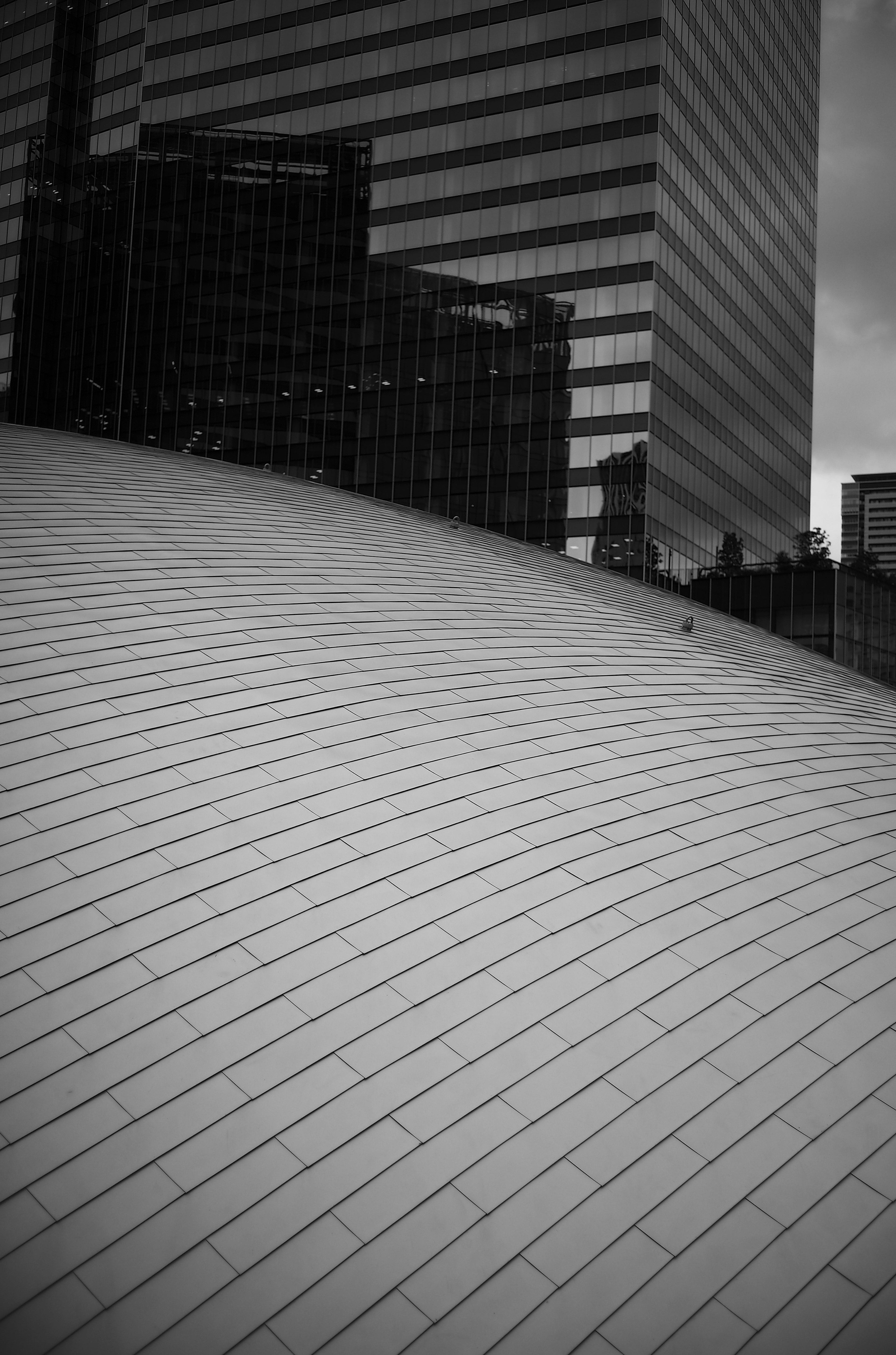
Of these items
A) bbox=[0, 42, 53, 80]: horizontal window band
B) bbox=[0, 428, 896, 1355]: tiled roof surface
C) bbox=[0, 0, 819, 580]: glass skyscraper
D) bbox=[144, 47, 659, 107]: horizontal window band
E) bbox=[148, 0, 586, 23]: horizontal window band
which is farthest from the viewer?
bbox=[0, 42, 53, 80]: horizontal window band

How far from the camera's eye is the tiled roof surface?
24.9 feet

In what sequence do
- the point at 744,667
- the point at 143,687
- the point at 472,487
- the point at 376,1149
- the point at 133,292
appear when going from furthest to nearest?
the point at 133,292, the point at 472,487, the point at 744,667, the point at 143,687, the point at 376,1149

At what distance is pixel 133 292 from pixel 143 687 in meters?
94.4

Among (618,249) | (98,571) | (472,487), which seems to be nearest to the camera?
(98,571)

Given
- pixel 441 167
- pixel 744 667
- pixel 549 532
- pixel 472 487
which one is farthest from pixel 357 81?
pixel 744 667

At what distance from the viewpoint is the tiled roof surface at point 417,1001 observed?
7578 mm

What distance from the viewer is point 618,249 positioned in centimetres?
7550

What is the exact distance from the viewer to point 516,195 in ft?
260

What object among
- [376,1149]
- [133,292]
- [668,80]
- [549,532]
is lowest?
[376,1149]

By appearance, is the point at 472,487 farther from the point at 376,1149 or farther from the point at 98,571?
the point at 376,1149

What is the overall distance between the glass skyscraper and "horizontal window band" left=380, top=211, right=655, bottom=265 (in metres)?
0.18

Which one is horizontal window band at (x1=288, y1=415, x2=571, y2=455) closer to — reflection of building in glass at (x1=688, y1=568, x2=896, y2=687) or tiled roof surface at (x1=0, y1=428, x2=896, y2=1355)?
reflection of building in glass at (x1=688, y1=568, x2=896, y2=687)

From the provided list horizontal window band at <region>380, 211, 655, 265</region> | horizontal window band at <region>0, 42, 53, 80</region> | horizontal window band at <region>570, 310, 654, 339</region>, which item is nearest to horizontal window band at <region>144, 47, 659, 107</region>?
horizontal window band at <region>380, 211, 655, 265</region>

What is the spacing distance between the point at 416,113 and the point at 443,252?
442 inches
